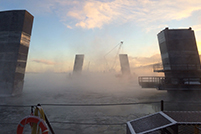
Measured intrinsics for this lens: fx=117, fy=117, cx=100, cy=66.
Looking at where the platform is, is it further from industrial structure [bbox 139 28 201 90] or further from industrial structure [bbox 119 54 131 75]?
industrial structure [bbox 119 54 131 75]

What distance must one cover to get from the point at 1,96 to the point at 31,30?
38.2ft

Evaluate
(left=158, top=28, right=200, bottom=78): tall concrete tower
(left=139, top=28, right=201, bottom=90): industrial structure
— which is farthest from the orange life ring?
(left=158, top=28, right=200, bottom=78): tall concrete tower

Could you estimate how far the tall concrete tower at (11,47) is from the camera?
17.8 meters

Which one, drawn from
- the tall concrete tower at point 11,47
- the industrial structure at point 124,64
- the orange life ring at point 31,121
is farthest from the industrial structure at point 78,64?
the orange life ring at point 31,121

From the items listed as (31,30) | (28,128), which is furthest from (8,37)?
(28,128)

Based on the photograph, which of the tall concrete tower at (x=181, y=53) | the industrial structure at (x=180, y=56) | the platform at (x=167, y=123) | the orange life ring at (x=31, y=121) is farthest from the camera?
the tall concrete tower at (x=181, y=53)

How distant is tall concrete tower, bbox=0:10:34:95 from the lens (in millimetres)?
17828

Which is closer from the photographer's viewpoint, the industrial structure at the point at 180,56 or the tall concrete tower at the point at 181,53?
the industrial structure at the point at 180,56

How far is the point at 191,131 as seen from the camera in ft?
13.7

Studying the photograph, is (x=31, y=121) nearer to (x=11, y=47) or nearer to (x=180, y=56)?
(x=11, y=47)

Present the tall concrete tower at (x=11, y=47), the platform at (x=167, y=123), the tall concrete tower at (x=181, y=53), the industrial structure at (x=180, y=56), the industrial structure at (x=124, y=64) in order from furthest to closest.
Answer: the industrial structure at (x=124, y=64) < the tall concrete tower at (x=181, y=53) < the industrial structure at (x=180, y=56) < the tall concrete tower at (x=11, y=47) < the platform at (x=167, y=123)

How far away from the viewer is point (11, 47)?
1794 centimetres

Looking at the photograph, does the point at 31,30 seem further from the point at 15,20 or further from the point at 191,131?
the point at 191,131

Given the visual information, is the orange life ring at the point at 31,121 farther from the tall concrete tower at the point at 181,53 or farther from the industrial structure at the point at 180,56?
the tall concrete tower at the point at 181,53
